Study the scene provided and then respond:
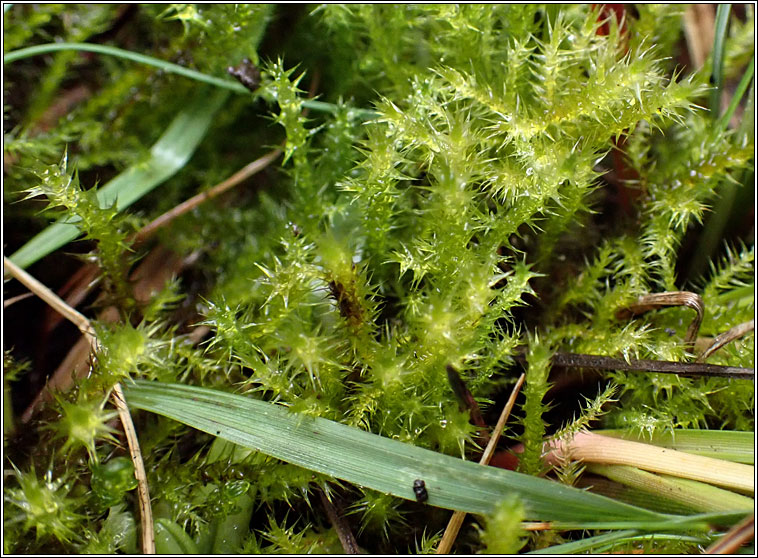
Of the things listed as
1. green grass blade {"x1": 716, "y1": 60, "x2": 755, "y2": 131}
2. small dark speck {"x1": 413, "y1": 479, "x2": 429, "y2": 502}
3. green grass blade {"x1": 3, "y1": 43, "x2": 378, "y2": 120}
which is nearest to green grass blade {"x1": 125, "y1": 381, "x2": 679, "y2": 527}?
small dark speck {"x1": 413, "y1": 479, "x2": 429, "y2": 502}

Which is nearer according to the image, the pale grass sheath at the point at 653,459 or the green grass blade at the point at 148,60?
the pale grass sheath at the point at 653,459

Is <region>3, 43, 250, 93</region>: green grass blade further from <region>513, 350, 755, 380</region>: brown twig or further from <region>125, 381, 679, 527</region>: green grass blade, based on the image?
<region>513, 350, 755, 380</region>: brown twig

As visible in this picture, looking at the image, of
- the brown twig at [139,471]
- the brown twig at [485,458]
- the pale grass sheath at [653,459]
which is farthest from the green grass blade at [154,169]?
the pale grass sheath at [653,459]

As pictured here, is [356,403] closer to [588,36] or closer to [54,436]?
[54,436]

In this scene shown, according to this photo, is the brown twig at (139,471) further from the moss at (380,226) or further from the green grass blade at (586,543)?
the green grass blade at (586,543)

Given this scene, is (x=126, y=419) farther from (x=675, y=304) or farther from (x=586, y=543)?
(x=675, y=304)
